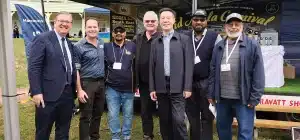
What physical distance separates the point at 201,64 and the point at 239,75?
0.63 m

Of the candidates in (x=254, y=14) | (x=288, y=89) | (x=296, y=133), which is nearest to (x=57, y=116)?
(x=296, y=133)

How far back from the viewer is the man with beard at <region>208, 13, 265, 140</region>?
3.25 metres

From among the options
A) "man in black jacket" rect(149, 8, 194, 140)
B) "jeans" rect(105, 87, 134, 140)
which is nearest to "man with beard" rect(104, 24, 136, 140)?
"jeans" rect(105, 87, 134, 140)

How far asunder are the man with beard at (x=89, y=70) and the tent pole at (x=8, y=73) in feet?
2.46

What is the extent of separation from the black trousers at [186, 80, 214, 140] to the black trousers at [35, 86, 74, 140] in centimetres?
136

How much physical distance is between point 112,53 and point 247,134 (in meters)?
1.79

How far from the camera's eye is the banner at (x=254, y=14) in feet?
24.7

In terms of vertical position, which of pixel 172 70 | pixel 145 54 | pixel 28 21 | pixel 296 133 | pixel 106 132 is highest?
pixel 28 21

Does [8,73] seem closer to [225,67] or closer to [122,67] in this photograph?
[122,67]

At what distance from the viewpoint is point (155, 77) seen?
12.0 feet

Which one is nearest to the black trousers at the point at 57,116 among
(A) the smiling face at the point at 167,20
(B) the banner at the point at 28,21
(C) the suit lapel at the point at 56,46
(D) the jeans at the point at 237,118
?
(C) the suit lapel at the point at 56,46

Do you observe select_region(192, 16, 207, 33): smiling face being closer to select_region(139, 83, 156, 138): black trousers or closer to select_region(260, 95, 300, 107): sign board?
select_region(139, 83, 156, 138): black trousers

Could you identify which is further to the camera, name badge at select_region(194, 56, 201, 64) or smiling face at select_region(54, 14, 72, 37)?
name badge at select_region(194, 56, 201, 64)

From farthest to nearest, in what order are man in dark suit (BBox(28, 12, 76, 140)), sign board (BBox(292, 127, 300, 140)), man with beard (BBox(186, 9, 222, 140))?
sign board (BBox(292, 127, 300, 140)), man with beard (BBox(186, 9, 222, 140)), man in dark suit (BBox(28, 12, 76, 140))
